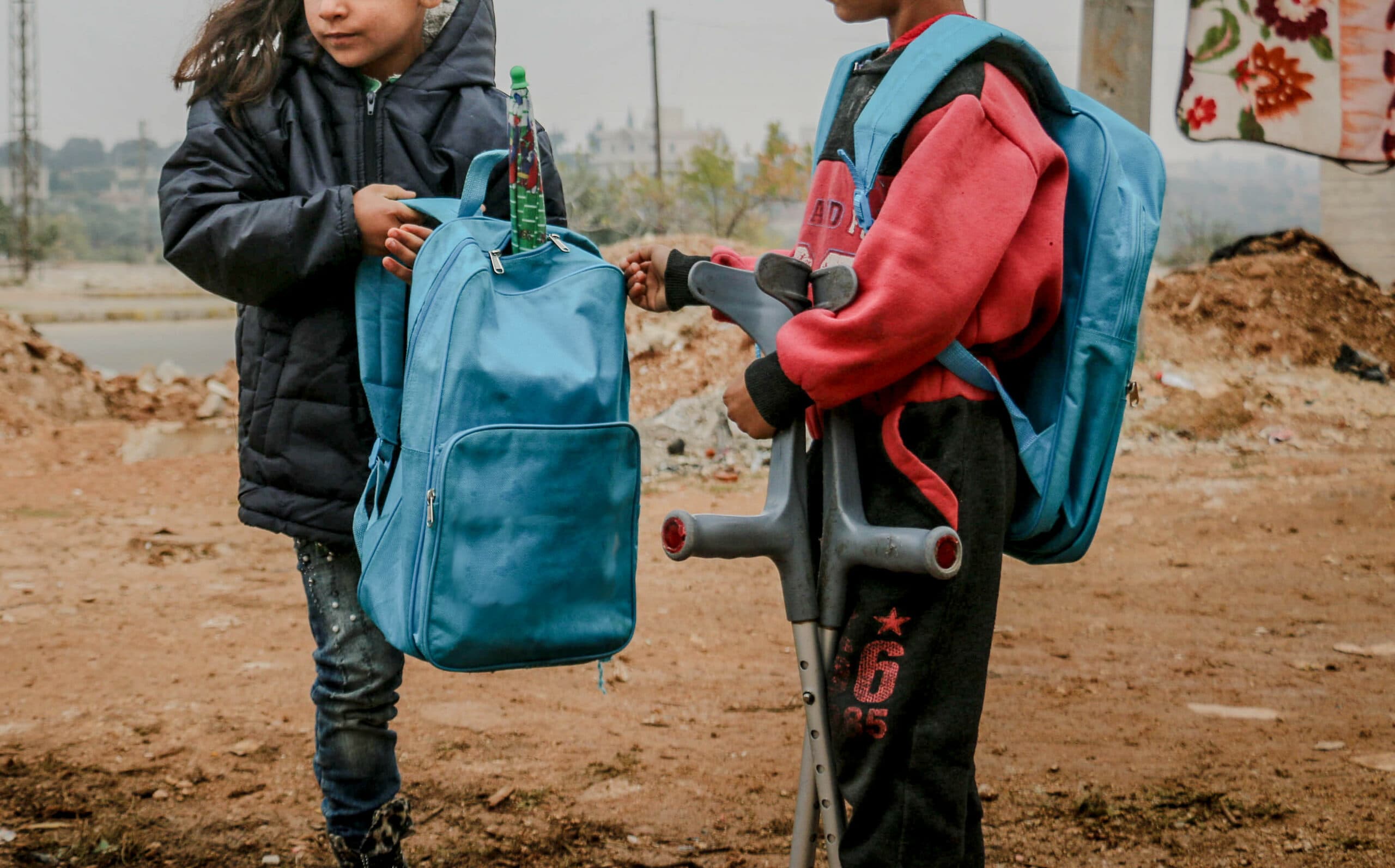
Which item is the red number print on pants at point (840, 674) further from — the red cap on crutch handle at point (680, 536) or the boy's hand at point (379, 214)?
the boy's hand at point (379, 214)

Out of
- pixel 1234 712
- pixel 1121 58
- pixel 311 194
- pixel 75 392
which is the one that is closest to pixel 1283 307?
pixel 1121 58

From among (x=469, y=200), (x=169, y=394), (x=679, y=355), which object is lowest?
(x=169, y=394)

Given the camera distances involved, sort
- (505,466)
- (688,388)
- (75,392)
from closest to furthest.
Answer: (505,466) < (75,392) < (688,388)

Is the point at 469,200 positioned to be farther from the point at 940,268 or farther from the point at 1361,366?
the point at 1361,366

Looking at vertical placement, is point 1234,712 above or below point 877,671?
below

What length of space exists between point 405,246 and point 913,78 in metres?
0.83

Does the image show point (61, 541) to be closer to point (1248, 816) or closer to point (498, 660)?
point (498, 660)

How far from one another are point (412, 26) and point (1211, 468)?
627 cm

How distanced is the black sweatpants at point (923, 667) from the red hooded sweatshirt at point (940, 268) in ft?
0.12

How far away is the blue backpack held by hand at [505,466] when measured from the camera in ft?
5.98

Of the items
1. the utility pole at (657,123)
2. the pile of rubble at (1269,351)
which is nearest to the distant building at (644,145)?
the utility pole at (657,123)

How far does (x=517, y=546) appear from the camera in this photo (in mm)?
1843

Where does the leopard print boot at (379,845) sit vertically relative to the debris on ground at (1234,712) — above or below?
above

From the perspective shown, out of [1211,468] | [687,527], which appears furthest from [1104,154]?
[1211,468]
